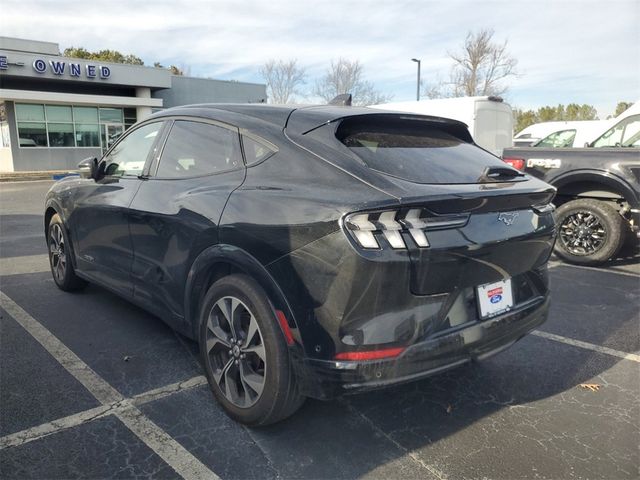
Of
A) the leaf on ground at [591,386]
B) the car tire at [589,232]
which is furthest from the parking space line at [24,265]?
the car tire at [589,232]

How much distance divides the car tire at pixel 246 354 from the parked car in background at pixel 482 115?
36.6 feet

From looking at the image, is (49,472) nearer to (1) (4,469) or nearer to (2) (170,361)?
(1) (4,469)

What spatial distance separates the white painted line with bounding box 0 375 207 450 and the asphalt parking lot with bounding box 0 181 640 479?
11mm

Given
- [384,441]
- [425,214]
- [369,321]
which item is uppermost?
[425,214]

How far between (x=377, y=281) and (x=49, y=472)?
69.8 inches

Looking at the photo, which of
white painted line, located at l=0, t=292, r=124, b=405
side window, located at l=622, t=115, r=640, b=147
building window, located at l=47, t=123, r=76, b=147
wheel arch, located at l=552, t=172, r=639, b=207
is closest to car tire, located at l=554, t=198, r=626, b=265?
wheel arch, located at l=552, t=172, r=639, b=207

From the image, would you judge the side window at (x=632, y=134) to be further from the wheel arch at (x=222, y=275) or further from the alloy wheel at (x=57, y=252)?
the alloy wheel at (x=57, y=252)

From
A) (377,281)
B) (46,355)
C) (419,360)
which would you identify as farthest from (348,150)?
(46,355)

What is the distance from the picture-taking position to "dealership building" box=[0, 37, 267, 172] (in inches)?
938

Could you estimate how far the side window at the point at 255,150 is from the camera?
106 inches

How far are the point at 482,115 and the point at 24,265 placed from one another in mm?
11431

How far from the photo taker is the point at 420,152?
2723 millimetres

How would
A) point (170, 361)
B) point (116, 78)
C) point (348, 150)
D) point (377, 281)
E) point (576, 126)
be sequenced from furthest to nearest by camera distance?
point (116, 78) → point (576, 126) → point (170, 361) → point (348, 150) → point (377, 281)

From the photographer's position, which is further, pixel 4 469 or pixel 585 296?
pixel 585 296
